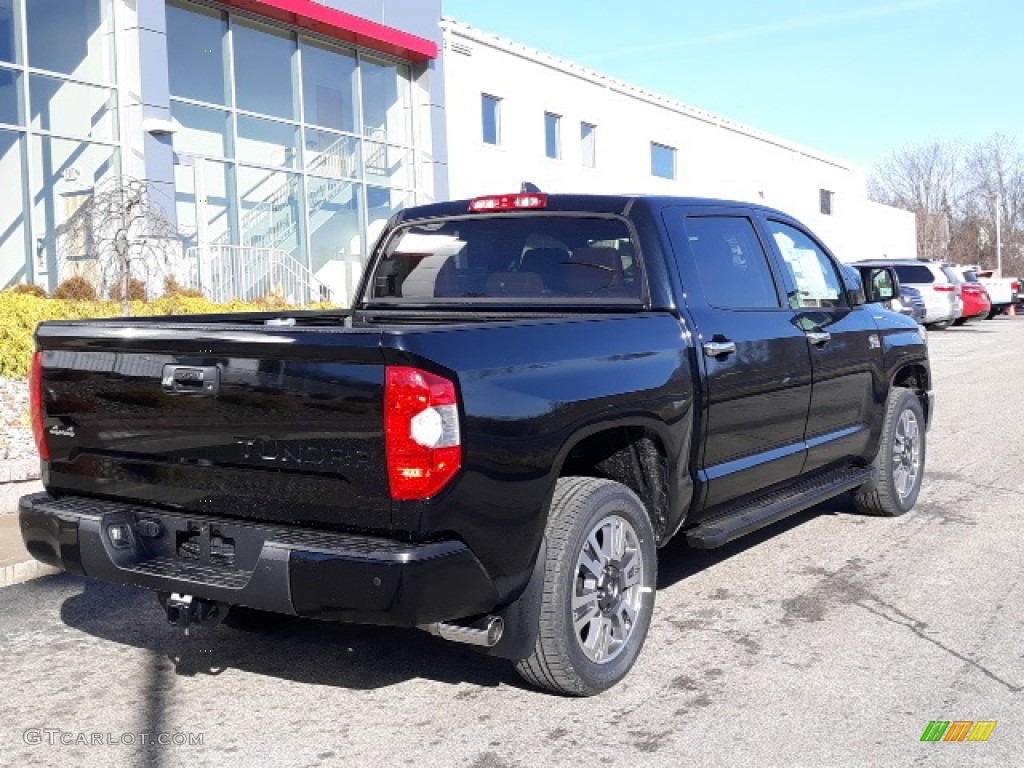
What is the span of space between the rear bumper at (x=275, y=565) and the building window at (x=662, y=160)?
3031 cm

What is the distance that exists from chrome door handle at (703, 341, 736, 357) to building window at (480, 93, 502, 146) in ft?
70.4

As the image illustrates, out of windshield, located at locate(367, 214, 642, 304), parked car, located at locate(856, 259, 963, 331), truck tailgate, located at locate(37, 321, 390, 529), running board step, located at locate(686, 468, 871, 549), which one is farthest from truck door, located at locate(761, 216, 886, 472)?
parked car, located at locate(856, 259, 963, 331)

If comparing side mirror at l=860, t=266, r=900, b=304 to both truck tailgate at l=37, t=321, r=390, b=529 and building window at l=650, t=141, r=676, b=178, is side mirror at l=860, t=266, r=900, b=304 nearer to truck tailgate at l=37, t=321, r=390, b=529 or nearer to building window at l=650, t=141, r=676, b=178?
truck tailgate at l=37, t=321, r=390, b=529

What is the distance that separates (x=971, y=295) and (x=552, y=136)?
439 inches

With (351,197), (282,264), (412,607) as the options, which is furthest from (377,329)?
(351,197)

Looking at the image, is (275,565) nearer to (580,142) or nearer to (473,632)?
(473,632)

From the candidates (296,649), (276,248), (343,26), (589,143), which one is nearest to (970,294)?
(589,143)

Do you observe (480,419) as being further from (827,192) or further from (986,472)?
(827,192)

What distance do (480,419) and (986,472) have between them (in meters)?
6.37

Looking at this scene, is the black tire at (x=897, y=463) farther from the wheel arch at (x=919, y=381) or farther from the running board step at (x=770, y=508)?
the running board step at (x=770, y=508)

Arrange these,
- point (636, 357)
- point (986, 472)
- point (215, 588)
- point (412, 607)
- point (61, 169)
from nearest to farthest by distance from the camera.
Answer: point (412, 607), point (215, 588), point (636, 357), point (986, 472), point (61, 169)

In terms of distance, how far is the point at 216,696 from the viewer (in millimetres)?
4418

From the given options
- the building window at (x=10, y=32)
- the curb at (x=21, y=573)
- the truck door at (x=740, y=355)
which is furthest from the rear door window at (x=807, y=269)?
the building window at (x=10, y=32)

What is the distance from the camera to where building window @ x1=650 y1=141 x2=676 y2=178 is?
3344 cm
